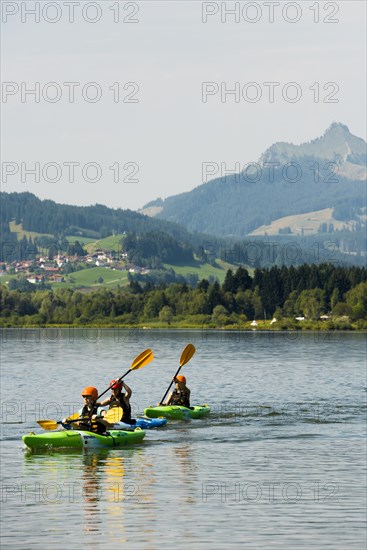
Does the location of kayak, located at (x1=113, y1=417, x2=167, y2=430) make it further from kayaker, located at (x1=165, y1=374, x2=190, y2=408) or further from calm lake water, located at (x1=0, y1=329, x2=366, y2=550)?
kayaker, located at (x1=165, y1=374, x2=190, y2=408)

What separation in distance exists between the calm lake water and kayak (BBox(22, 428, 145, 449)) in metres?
0.46

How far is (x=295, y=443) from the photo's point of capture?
46719mm

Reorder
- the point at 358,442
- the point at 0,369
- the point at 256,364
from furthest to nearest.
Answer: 1. the point at 256,364
2. the point at 0,369
3. the point at 358,442

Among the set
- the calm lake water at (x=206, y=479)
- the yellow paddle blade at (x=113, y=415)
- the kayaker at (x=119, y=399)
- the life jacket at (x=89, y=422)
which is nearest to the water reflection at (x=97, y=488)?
the calm lake water at (x=206, y=479)

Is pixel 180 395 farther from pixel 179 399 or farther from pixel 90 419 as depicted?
pixel 90 419

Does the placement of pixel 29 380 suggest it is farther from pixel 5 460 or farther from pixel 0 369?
pixel 5 460

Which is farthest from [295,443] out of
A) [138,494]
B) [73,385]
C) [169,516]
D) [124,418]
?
[73,385]

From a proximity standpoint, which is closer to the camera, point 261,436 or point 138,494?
point 138,494

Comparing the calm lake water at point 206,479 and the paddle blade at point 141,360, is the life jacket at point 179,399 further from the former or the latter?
the paddle blade at point 141,360

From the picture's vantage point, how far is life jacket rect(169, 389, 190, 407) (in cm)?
5591

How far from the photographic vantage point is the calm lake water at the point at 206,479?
2820cm

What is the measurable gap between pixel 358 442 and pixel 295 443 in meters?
2.63

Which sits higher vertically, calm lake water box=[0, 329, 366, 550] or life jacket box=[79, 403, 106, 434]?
life jacket box=[79, 403, 106, 434]

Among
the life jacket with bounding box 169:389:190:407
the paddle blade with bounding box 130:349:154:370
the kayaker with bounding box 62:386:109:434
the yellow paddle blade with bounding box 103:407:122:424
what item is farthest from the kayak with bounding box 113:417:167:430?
the life jacket with bounding box 169:389:190:407
